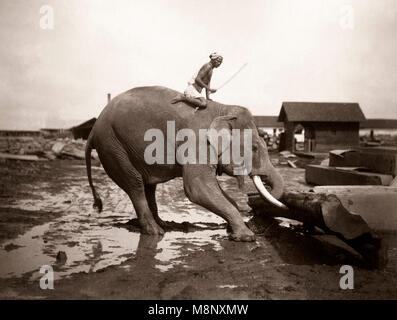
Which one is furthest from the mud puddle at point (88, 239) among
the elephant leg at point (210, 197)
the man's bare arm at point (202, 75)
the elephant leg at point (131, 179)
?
the man's bare arm at point (202, 75)

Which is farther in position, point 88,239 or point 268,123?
point 268,123

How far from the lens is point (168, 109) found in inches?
254

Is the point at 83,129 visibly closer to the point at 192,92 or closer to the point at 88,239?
the point at 192,92

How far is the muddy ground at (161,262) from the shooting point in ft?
13.3

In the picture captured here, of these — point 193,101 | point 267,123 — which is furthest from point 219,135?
point 267,123

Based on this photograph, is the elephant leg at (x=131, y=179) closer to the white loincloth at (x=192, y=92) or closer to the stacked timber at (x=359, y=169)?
the white loincloth at (x=192, y=92)

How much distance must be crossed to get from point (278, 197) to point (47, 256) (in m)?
3.30

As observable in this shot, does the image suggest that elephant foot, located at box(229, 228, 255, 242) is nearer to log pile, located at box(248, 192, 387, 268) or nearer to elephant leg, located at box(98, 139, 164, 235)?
log pile, located at box(248, 192, 387, 268)

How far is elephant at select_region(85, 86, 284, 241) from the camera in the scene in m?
6.28

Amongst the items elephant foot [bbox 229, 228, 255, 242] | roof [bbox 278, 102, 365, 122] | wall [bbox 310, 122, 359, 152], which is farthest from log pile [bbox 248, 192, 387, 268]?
wall [bbox 310, 122, 359, 152]

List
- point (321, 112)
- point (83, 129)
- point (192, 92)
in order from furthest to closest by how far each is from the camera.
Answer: point (83, 129)
point (321, 112)
point (192, 92)

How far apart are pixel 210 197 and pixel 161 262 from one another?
1.36m

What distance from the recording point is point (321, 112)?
3136cm

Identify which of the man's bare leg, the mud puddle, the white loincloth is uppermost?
the white loincloth
